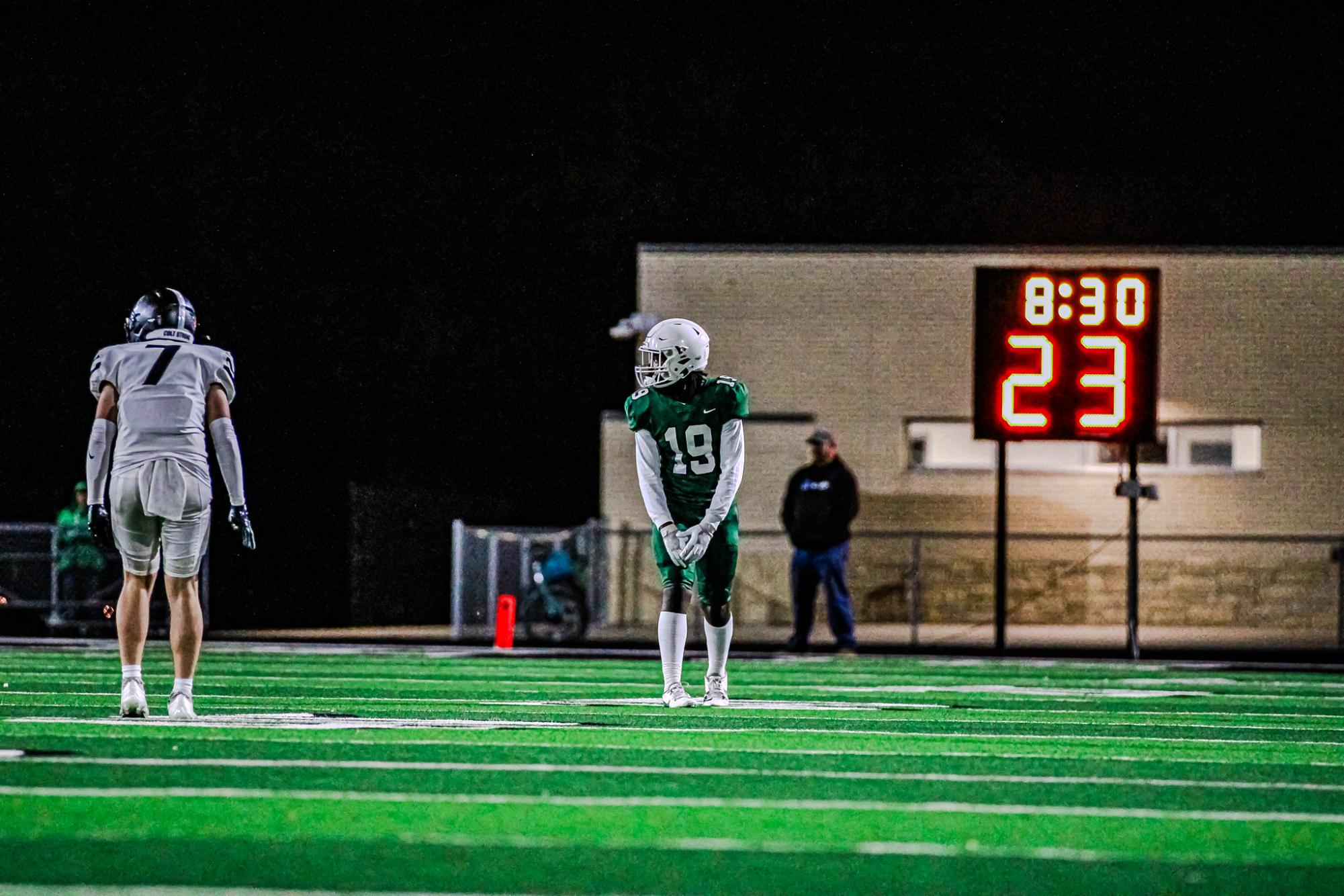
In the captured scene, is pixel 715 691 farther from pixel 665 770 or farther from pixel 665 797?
pixel 665 797

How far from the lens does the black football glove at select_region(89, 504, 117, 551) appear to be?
852cm

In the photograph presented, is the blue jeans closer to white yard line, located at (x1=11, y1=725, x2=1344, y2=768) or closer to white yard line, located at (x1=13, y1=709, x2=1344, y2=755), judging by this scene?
white yard line, located at (x1=13, y1=709, x2=1344, y2=755)

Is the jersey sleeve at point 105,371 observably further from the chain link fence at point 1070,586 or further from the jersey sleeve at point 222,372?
the chain link fence at point 1070,586

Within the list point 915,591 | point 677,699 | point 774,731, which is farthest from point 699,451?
point 915,591

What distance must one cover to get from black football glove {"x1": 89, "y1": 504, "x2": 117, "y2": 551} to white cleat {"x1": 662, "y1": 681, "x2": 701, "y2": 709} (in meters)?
2.60

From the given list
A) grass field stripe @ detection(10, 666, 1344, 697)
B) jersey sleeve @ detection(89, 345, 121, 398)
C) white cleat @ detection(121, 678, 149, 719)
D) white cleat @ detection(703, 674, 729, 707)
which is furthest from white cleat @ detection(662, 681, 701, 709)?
jersey sleeve @ detection(89, 345, 121, 398)

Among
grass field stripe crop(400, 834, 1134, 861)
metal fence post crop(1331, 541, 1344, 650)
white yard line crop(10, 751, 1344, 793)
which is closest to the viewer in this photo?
grass field stripe crop(400, 834, 1134, 861)

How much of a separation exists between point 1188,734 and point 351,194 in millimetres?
24950

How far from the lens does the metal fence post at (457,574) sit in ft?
69.1

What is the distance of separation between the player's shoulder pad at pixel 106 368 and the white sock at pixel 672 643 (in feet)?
8.95

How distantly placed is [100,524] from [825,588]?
32.0 ft

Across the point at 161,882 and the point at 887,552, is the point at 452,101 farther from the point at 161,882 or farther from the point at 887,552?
the point at 161,882

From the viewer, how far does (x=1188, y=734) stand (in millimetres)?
8828

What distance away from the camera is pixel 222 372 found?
8.76m
